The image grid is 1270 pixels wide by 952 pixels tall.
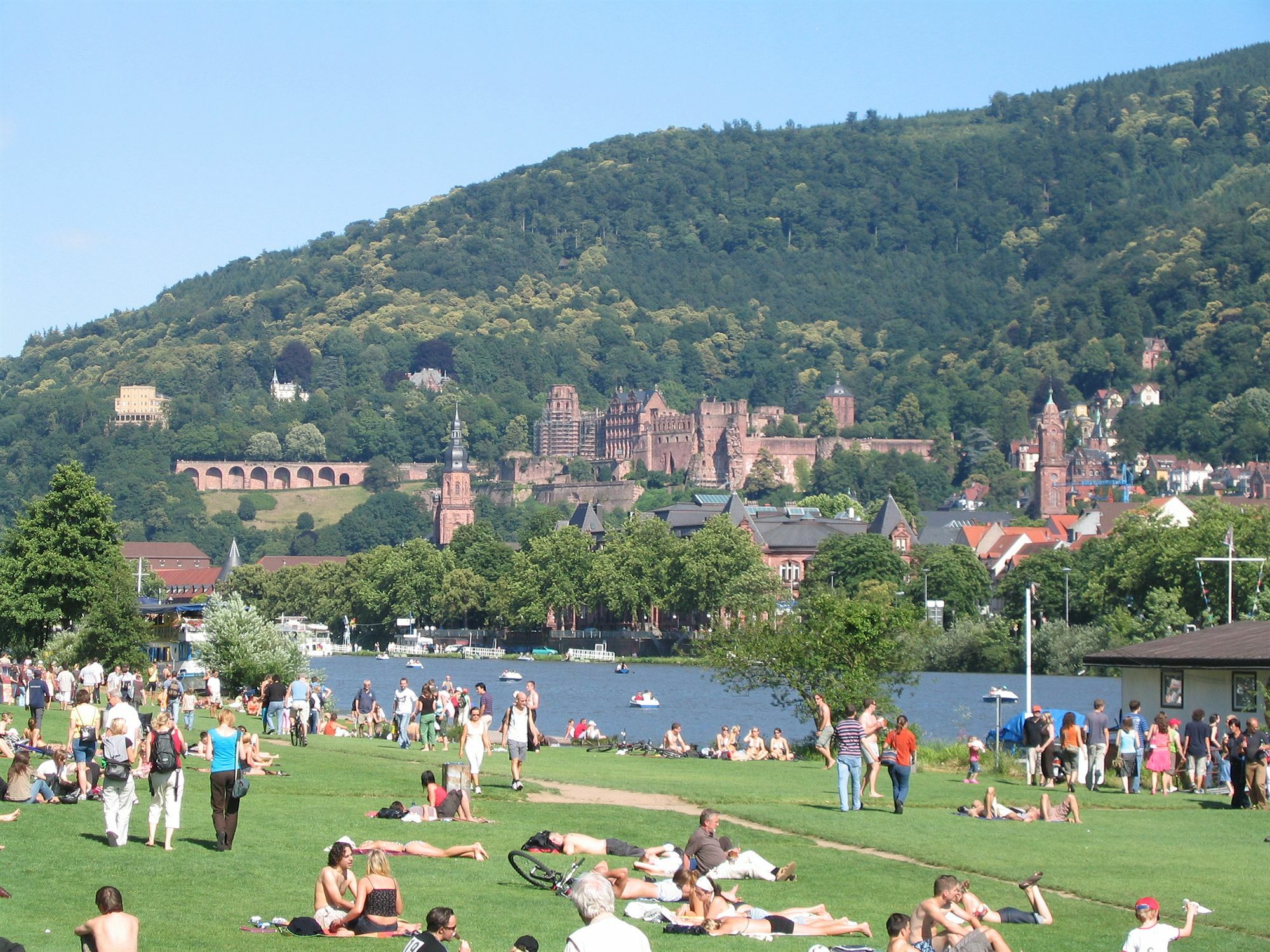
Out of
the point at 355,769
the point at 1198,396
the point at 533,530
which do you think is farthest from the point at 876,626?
the point at 1198,396

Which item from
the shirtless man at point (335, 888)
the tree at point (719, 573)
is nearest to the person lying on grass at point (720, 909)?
the shirtless man at point (335, 888)

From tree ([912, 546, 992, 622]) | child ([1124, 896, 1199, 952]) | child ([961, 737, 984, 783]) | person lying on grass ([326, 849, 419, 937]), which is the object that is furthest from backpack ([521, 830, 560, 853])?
tree ([912, 546, 992, 622])

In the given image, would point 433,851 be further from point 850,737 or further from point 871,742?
point 871,742

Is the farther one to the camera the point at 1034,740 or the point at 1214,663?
the point at 1214,663

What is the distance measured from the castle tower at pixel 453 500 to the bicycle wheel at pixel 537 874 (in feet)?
543

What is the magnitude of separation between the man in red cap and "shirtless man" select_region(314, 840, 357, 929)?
1376 cm

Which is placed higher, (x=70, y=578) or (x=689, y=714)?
(x=70, y=578)

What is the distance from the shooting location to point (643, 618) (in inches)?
4788

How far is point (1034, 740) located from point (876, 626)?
40.6 ft

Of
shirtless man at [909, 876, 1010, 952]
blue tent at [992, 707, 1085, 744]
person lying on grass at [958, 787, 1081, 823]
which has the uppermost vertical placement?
shirtless man at [909, 876, 1010, 952]

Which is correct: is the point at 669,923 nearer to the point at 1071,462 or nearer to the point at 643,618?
the point at 643,618

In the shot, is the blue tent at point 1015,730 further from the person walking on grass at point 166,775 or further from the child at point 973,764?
the person walking on grass at point 166,775

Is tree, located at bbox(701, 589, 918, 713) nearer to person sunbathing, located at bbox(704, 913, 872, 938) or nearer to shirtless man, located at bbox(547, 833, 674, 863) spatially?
shirtless man, located at bbox(547, 833, 674, 863)

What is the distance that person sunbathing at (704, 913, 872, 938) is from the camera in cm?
1505
